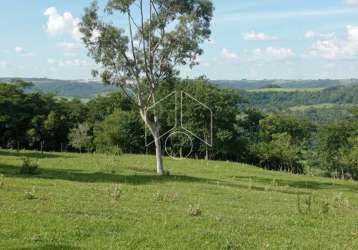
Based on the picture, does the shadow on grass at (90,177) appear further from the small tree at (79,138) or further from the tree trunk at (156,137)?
the small tree at (79,138)

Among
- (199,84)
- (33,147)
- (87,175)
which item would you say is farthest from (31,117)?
(87,175)

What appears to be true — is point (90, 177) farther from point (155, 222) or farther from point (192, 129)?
point (192, 129)

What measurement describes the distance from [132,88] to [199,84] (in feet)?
149

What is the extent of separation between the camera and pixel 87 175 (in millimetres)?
31062

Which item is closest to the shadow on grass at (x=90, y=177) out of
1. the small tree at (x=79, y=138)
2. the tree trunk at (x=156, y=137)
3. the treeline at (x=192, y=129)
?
the tree trunk at (x=156, y=137)

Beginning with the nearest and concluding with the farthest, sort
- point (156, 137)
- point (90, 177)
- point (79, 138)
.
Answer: point (90, 177), point (156, 137), point (79, 138)

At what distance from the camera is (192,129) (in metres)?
77.8

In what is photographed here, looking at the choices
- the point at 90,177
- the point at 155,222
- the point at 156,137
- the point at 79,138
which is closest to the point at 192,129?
the point at 79,138

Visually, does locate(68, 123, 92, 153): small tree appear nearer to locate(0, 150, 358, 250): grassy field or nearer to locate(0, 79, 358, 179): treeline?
locate(0, 79, 358, 179): treeline

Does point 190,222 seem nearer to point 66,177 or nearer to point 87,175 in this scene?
point 66,177

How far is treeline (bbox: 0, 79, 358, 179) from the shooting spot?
76812 mm

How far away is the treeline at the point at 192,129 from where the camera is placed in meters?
76.8

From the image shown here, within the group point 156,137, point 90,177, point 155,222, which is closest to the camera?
point 155,222

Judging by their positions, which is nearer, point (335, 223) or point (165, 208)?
point (335, 223)
